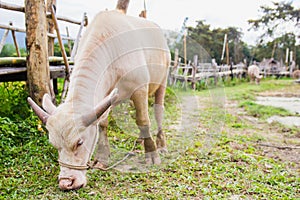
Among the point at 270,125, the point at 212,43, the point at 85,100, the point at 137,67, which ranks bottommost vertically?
the point at 270,125

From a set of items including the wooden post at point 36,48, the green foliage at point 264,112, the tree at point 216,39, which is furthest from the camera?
the tree at point 216,39

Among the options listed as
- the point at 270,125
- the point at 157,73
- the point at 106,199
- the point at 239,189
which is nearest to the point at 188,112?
the point at 270,125

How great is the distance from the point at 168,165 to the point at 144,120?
0.63 metres

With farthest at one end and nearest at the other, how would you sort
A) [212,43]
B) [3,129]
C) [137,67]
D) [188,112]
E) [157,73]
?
[212,43]
[188,112]
[157,73]
[3,129]
[137,67]

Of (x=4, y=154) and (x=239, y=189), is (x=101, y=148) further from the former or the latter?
(x=239, y=189)

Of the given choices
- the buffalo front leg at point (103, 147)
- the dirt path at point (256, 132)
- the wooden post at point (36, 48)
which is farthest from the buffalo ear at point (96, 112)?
the dirt path at point (256, 132)

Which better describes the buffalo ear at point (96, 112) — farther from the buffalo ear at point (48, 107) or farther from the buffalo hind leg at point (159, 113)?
the buffalo hind leg at point (159, 113)

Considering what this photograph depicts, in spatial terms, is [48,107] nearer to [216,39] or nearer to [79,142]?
[79,142]

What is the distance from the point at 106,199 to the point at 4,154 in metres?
1.45

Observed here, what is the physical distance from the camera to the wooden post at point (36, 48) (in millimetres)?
3992

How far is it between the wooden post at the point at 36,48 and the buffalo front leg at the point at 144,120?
1.43 meters

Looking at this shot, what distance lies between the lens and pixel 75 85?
2652mm

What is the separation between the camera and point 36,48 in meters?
4.02

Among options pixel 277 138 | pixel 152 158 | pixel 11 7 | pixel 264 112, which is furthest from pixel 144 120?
pixel 264 112
